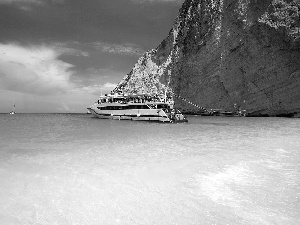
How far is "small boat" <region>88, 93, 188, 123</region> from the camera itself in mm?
41444

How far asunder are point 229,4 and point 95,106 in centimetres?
3864

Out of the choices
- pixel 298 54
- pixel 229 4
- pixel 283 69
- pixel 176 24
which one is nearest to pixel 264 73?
pixel 283 69

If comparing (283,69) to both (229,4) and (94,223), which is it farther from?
(94,223)

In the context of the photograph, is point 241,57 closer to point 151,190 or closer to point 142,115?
point 142,115

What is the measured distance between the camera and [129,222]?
4.28m

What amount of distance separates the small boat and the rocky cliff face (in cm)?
1448

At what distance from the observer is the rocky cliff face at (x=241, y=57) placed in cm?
4575

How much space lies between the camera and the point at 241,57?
50.3 m

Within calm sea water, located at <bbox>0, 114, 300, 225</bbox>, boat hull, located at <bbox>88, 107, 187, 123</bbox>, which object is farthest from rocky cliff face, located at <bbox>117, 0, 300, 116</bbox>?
calm sea water, located at <bbox>0, 114, 300, 225</bbox>

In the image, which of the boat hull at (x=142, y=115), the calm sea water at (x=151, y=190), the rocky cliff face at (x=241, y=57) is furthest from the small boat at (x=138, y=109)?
the calm sea water at (x=151, y=190)

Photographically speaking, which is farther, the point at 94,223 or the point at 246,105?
the point at 246,105

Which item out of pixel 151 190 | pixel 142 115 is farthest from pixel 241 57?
pixel 151 190

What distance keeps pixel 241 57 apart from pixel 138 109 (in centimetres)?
2542

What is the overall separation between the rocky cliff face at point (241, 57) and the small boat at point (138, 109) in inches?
570
